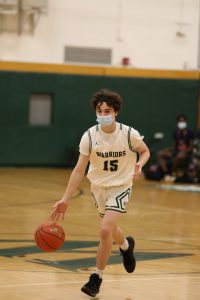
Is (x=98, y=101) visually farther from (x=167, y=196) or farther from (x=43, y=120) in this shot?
(x=43, y=120)

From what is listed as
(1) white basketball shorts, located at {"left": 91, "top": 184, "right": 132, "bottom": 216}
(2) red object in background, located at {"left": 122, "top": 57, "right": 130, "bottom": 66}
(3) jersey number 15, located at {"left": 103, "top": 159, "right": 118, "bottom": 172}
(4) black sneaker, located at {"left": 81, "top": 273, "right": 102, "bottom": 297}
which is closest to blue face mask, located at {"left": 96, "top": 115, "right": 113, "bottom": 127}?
(3) jersey number 15, located at {"left": 103, "top": 159, "right": 118, "bottom": 172}

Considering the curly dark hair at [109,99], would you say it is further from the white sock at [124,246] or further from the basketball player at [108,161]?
the white sock at [124,246]

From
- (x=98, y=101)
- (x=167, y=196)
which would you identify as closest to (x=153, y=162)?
(x=167, y=196)

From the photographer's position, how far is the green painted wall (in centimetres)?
2355

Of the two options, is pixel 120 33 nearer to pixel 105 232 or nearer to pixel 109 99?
pixel 109 99

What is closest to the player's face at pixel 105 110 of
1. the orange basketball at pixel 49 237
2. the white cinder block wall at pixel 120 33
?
the orange basketball at pixel 49 237

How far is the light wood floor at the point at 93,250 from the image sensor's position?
7661 millimetres

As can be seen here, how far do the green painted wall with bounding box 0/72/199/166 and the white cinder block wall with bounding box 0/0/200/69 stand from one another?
32.7 inches

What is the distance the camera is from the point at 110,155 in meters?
7.77

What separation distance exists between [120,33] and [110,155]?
58.6 ft

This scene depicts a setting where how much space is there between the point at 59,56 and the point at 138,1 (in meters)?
3.24

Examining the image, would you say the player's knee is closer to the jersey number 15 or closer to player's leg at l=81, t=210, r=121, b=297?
player's leg at l=81, t=210, r=121, b=297

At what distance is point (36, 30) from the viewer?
24.0 m

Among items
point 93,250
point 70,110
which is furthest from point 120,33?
point 93,250
